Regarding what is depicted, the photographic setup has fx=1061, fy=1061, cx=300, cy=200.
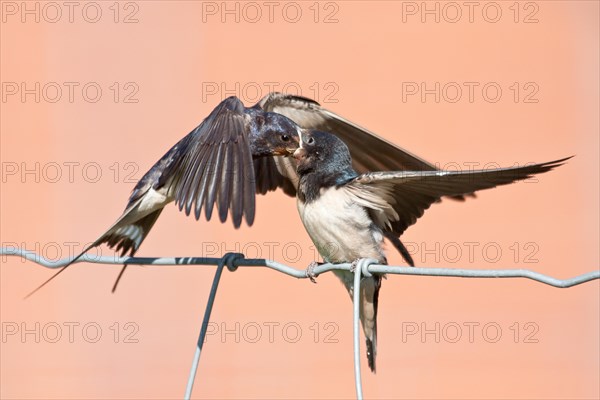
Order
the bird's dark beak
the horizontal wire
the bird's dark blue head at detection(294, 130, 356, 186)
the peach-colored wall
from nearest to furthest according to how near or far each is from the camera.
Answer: the horizontal wire
the bird's dark blue head at detection(294, 130, 356, 186)
the bird's dark beak
the peach-colored wall

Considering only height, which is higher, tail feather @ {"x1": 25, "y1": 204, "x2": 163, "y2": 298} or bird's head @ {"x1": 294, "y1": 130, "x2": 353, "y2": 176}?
bird's head @ {"x1": 294, "y1": 130, "x2": 353, "y2": 176}

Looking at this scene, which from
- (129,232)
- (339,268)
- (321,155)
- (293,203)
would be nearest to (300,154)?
(321,155)

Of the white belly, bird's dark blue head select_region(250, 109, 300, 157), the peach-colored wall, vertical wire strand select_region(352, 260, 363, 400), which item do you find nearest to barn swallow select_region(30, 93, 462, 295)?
bird's dark blue head select_region(250, 109, 300, 157)

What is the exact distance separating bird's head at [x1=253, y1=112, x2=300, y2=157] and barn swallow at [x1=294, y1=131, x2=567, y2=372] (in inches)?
1.9

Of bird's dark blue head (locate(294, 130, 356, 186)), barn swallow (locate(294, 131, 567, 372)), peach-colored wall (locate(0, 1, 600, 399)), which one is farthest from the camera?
peach-colored wall (locate(0, 1, 600, 399))

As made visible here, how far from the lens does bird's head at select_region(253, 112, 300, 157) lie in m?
3.57

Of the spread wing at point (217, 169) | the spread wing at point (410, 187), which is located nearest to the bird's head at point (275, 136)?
the spread wing at point (217, 169)

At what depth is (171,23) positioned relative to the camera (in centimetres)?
855

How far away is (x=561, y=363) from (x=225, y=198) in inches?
123

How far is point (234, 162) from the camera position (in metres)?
2.96

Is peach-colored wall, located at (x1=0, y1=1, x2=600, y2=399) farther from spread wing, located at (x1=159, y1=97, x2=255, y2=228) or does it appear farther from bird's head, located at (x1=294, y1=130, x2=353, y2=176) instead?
spread wing, located at (x1=159, y1=97, x2=255, y2=228)

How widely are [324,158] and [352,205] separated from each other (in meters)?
0.22

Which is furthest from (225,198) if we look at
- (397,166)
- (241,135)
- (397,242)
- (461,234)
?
(461,234)

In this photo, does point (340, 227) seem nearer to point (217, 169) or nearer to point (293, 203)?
point (217, 169)
